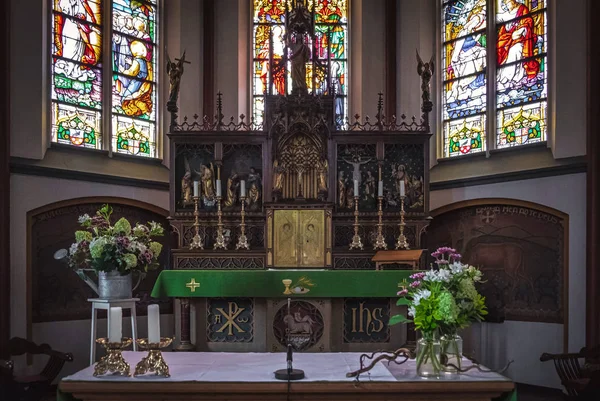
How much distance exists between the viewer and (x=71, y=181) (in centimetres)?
865

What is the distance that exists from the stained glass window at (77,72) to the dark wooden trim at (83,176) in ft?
2.01

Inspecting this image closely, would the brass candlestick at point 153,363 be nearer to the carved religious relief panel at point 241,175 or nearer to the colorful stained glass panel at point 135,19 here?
the carved religious relief panel at point 241,175

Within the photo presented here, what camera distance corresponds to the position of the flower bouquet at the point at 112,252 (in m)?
5.35

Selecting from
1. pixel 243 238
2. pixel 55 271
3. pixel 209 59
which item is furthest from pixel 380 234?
pixel 209 59

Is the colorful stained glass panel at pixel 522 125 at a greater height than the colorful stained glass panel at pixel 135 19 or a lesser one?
lesser

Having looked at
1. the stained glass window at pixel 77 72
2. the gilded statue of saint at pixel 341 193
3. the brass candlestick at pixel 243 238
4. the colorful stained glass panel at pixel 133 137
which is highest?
the stained glass window at pixel 77 72

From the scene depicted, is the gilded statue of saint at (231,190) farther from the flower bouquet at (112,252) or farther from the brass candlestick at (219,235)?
the flower bouquet at (112,252)

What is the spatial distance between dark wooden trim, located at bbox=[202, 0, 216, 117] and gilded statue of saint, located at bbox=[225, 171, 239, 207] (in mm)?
2375

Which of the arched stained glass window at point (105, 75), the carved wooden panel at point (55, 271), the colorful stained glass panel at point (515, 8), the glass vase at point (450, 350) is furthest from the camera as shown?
the colorful stained glass panel at point (515, 8)

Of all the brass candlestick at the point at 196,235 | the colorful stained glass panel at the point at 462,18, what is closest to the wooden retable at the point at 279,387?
the brass candlestick at the point at 196,235

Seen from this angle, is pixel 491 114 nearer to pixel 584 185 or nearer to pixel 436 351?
pixel 584 185

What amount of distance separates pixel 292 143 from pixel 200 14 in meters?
3.61

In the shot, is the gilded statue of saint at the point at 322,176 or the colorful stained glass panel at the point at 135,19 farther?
the colorful stained glass panel at the point at 135,19
